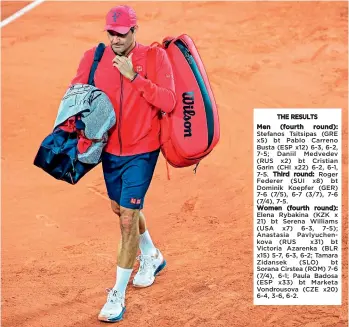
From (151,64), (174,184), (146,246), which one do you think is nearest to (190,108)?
(151,64)

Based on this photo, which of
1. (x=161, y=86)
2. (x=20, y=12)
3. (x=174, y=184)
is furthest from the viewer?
(x=20, y=12)

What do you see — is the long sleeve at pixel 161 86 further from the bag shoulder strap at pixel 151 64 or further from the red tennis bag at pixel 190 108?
the red tennis bag at pixel 190 108

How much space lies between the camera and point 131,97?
829 cm

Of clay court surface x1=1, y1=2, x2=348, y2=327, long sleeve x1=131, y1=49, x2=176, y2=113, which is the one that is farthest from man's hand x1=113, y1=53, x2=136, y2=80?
clay court surface x1=1, y1=2, x2=348, y2=327

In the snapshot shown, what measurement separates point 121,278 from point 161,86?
176 centimetres

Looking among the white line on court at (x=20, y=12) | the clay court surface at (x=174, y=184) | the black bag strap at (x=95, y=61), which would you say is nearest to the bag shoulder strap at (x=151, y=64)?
the black bag strap at (x=95, y=61)

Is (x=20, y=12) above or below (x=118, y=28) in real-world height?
above

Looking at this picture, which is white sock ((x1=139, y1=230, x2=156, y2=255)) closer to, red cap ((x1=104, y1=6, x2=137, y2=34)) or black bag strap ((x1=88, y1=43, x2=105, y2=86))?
black bag strap ((x1=88, y1=43, x2=105, y2=86))

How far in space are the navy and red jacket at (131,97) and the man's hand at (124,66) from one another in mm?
112

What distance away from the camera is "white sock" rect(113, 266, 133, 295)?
8656 millimetres

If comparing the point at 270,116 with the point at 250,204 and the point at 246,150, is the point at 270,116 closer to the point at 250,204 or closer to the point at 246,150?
the point at 246,150

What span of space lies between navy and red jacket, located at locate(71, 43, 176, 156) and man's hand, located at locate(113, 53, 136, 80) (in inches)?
4.4

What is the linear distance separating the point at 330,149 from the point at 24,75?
5446 mm

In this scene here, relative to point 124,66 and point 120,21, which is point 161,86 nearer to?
point 124,66
